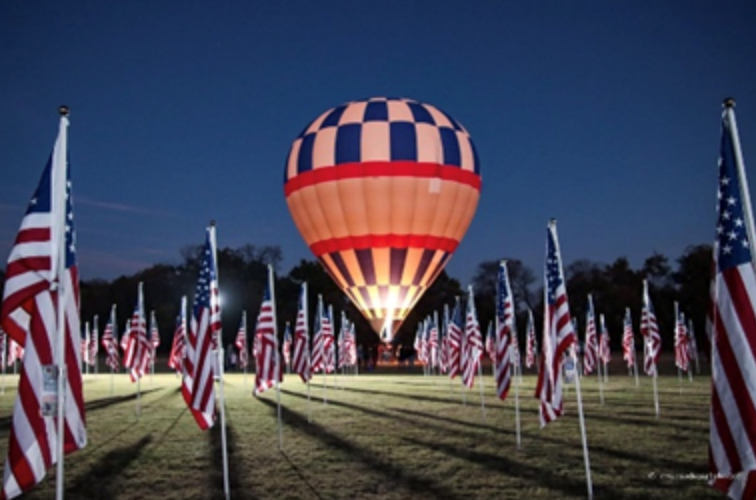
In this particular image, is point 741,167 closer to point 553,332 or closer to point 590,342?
point 553,332

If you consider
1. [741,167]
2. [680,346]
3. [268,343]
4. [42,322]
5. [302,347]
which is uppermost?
[741,167]

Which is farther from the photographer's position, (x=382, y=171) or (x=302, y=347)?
(x=382, y=171)

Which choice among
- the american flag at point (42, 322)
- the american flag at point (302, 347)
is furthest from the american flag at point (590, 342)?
the american flag at point (42, 322)

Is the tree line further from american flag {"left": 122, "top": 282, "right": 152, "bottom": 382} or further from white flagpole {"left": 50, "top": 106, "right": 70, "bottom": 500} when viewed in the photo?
white flagpole {"left": 50, "top": 106, "right": 70, "bottom": 500}

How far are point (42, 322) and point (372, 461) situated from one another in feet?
26.9

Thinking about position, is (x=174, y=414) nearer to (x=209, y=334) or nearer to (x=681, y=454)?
(x=209, y=334)

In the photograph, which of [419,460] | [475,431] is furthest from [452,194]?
[419,460]

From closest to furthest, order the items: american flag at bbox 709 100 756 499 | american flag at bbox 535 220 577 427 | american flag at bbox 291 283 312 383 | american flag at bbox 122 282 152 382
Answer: american flag at bbox 709 100 756 499 < american flag at bbox 535 220 577 427 < american flag at bbox 291 283 312 383 < american flag at bbox 122 282 152 382

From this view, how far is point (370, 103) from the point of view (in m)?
28.9

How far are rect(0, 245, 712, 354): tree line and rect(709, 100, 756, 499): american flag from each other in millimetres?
58201

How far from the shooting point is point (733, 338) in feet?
22.2

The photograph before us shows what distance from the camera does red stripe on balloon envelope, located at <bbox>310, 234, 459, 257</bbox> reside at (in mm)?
28219

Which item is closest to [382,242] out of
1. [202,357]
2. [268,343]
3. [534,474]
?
[268,343]

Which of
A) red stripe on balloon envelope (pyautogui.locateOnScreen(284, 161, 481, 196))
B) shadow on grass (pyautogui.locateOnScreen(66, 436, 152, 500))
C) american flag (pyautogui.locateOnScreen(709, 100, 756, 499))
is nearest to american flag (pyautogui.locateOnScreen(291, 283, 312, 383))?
shadow on grass (pyautogui.locateOnScreen(66, 436, 152, 500))
